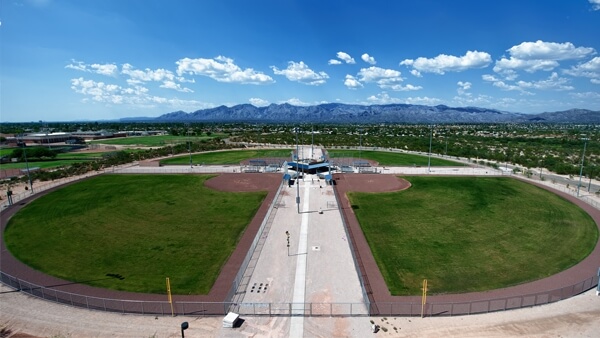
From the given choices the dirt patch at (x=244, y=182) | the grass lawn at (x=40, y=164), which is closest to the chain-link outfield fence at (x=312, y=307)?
the dirt patch at (x=244, y=182)

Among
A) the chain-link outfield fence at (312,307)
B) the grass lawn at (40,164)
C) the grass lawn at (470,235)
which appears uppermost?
the grass lawn at (40,164)

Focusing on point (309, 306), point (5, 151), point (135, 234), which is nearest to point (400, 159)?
point (135, 234)

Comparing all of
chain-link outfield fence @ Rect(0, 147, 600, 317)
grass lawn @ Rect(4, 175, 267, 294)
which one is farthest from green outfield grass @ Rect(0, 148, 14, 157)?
chain-link outfield fence @ Rect(0, 147, 600, 317)

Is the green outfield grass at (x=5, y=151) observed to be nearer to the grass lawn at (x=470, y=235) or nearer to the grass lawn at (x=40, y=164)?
the grass lawn at (x=40, y=164)

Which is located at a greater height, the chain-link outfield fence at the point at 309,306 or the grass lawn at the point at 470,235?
the grass lawn at the point at 470,235

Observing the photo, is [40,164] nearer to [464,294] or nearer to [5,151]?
[5,151]

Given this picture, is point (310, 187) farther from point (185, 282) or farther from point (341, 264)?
point (185, 282)

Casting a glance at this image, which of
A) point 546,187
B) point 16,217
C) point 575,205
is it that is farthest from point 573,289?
point 16,217

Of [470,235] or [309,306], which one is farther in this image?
[470,235]

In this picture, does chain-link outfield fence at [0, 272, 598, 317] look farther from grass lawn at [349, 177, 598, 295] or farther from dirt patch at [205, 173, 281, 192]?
dirt patch at [205, 173, 281, 192]
